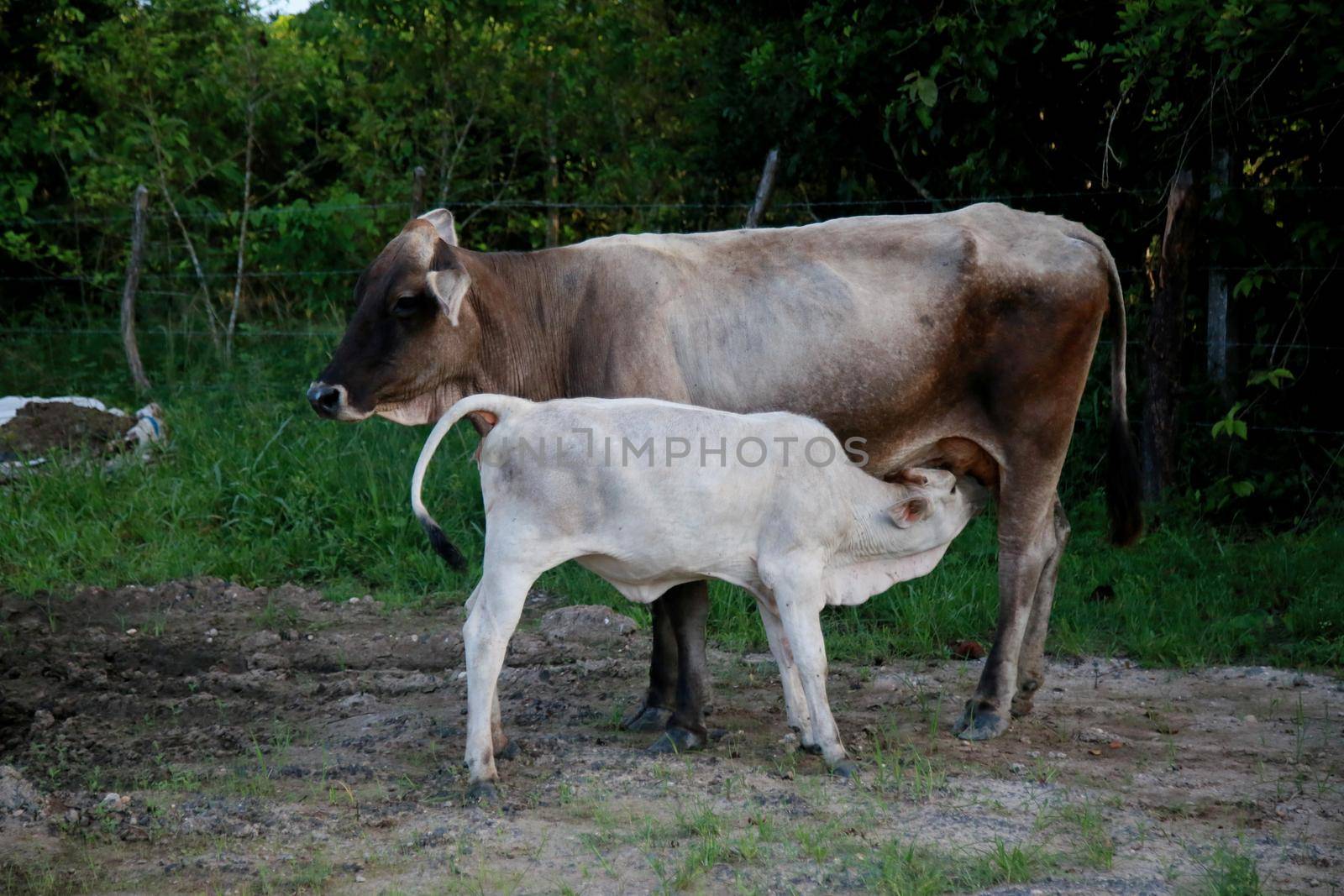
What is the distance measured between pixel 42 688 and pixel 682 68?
7.26 m

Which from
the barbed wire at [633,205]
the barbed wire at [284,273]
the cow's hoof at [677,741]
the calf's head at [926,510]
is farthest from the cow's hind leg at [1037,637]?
the barbed wire at [633,205]

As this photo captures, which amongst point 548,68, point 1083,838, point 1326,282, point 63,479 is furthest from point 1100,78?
point 63,479

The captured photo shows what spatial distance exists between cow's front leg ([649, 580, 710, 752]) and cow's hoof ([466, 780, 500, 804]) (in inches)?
26.1

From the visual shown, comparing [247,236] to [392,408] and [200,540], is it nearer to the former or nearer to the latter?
[200,540]

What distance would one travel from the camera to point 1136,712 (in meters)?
5.37

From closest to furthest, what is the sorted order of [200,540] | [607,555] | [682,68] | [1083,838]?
[1083,838] < [607,555] < [200,540] < [682,68]

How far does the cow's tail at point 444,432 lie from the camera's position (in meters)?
4.57

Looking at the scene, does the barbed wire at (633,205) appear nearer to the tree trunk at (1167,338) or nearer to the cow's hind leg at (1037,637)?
the tree trunk at (1167,338)

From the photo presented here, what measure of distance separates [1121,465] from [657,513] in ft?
7.34

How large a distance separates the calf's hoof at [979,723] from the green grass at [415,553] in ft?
3.27

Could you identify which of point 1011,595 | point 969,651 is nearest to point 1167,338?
point 969,651

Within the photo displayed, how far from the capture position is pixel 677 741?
4.84m

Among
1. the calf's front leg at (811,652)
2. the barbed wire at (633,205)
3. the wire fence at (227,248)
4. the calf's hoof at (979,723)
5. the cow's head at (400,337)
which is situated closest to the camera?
the calf's front leg at (811,652)

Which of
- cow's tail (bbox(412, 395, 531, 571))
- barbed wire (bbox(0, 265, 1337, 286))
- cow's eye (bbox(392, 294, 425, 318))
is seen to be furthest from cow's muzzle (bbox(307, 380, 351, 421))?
barbed wire (bbox(0, 265, 1337, 286))
